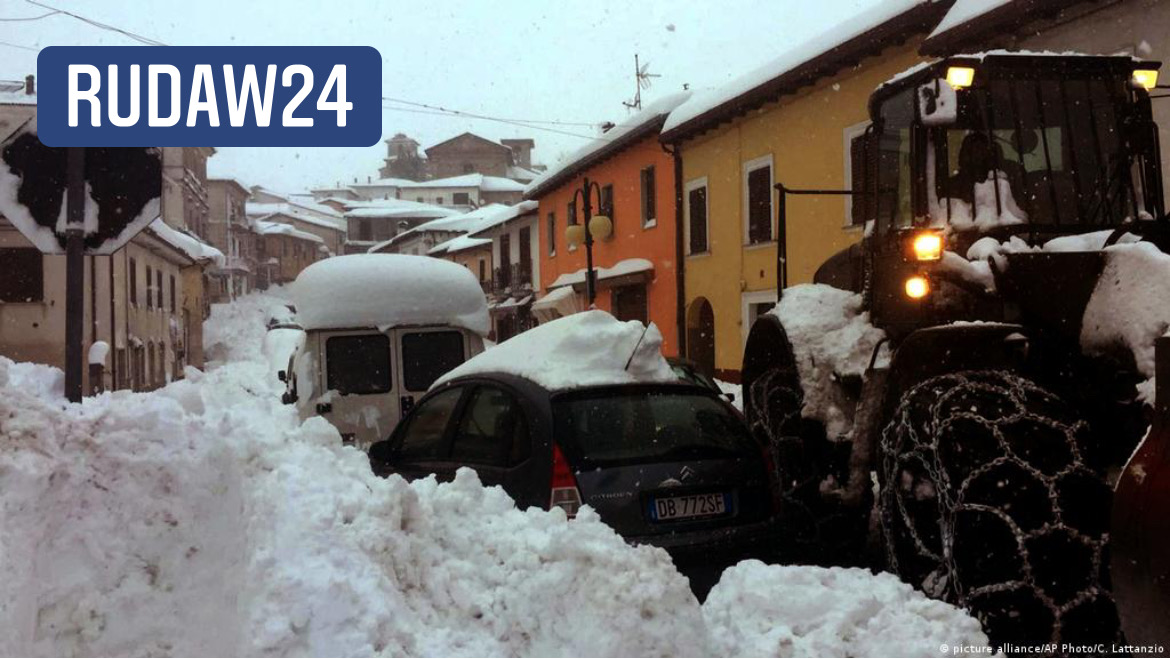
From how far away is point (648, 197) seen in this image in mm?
24312

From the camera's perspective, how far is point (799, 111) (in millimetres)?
16969

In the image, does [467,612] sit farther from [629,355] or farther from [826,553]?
[826,553]

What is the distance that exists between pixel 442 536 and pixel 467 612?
19.0 inches

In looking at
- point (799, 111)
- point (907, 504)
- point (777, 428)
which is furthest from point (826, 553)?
point (799, 111)

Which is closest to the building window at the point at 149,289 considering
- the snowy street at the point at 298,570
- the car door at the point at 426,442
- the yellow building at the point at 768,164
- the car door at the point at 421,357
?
the yellow building at the point at 768,164

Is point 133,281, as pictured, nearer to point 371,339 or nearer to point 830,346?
point 371,339

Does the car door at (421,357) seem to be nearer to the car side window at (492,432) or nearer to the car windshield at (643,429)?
the car side window at (492,432)

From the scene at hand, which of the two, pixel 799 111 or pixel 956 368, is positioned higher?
pixel 799 111

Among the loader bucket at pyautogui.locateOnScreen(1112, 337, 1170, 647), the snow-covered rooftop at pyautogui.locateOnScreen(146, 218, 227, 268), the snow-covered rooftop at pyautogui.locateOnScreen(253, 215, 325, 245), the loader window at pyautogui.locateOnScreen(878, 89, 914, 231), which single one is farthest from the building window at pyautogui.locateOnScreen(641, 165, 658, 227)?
the snow-covered rooftop at pyautogui.locateOnScreen(253, 215, 325, 245)

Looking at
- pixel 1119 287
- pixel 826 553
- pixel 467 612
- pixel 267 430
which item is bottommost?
pixel 826 553

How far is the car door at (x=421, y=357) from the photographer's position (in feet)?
35.1

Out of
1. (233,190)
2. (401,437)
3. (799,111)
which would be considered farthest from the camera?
(233,190)

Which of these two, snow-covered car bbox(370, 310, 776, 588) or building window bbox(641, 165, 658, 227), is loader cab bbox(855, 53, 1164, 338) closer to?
snow-covered car bbox(370, 310, 776, 588)

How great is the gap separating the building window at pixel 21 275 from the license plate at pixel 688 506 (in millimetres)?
26837
